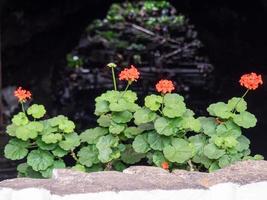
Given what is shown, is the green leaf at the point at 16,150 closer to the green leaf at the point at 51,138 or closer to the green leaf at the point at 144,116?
the green leaf at the point at 51,138

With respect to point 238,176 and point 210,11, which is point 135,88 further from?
point 238,176

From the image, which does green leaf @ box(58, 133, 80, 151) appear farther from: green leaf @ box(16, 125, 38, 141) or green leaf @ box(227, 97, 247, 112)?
green leaf @ box(227, 97, 247, 112)

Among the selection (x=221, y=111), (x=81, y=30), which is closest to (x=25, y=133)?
(x=221, y=111)

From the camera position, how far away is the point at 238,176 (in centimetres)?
194

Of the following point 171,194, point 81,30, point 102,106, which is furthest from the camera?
point 81,30

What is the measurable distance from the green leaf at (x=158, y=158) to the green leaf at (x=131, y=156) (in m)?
0.09

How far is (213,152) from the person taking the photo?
221cm

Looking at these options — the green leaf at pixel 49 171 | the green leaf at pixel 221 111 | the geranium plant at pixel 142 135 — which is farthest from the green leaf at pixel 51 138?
the green leaf at pixel 221 111

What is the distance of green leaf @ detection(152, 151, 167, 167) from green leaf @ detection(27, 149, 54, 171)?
41cm

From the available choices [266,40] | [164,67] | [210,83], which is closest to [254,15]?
[266,40]

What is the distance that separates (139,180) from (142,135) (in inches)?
15.0

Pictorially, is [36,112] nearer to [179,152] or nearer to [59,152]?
[59,152]

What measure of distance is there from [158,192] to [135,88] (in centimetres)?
890

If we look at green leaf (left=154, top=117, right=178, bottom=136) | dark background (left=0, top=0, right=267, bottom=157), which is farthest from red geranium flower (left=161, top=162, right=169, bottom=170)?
dark background (left=0, top=0, right=267, bottom=157)
